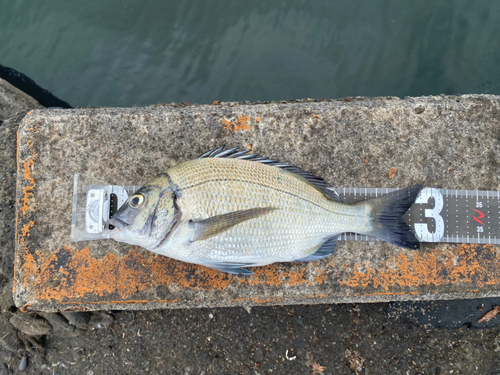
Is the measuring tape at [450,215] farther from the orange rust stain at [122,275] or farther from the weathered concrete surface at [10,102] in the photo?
the weathered concrete surface at [10,102]

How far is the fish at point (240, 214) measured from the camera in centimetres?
190

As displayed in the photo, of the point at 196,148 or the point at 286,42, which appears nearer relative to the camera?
the point at 196,148

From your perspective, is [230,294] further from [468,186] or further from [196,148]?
[468,186]

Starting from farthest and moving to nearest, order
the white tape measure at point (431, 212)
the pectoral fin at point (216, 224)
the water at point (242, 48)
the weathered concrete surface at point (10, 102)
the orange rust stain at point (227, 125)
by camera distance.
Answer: the water at point (242, 48)
the weathered concrete surface at point (10, 102)
the orange rust stain at point (227, 125)
the white tape measure at point (431, 212)
the pectoral fin at point (216, 224)

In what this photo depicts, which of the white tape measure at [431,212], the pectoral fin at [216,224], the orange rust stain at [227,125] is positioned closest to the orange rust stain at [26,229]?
the white tape measure at [431,212]

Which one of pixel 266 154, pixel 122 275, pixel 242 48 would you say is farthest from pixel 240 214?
pixel 242 48

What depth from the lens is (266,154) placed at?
2.58 m

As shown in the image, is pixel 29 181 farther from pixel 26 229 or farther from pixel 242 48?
pixel 242 48

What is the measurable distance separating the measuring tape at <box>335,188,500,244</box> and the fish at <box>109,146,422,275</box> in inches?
14.4

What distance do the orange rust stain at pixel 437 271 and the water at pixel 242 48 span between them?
2.41 metres

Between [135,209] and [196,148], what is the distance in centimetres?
88

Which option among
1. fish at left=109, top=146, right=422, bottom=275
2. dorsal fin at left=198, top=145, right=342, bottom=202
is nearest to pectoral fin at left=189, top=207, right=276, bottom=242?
fish at left=109, top=146, right=422, bottom=275

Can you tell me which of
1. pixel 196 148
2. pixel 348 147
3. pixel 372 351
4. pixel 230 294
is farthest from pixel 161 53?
pixel 372 351

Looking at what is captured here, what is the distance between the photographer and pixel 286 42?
4012mm
